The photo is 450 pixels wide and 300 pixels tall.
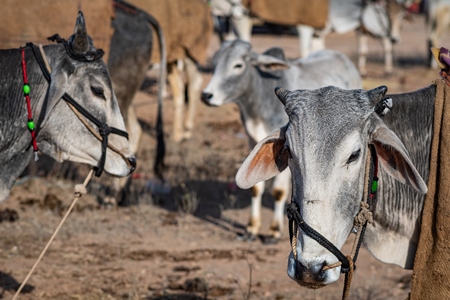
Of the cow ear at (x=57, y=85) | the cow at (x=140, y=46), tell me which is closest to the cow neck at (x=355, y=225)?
the cow ear at (x=57, y=85)

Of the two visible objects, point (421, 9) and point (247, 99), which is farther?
point (421, 9)

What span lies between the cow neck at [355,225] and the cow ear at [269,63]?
3374 millimetres

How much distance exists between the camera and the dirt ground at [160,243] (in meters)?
5.52

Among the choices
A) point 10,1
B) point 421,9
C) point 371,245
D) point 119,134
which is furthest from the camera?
point 421,9

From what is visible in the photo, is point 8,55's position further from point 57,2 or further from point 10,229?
point 10,229

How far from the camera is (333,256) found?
121 inches

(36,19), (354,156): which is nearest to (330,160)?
(354,156)

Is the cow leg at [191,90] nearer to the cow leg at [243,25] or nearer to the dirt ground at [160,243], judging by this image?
the dirt ground at [160,243]

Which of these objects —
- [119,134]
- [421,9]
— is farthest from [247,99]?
[421,9]

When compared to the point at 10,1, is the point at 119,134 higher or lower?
lower

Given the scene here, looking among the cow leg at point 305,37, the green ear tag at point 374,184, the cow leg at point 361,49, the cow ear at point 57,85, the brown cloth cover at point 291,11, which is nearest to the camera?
the green ear tag at point 374,184

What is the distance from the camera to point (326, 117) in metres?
3.22

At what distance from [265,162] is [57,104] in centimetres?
151

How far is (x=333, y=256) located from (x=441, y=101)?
0.99 m
